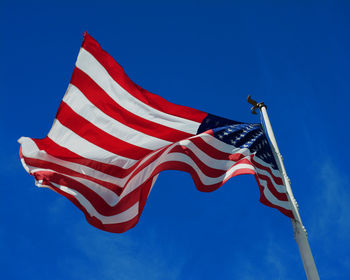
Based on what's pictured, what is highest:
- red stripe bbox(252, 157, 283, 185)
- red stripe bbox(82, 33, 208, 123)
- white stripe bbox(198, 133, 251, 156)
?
red stripe bbox(82, 33, 208, 123)

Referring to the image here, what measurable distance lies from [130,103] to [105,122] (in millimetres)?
873

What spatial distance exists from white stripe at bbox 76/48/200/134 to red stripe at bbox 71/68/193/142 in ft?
0.33

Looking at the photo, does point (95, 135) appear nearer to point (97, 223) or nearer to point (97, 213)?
point (97, 213)

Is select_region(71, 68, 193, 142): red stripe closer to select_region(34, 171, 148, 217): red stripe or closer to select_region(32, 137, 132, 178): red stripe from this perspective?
select_region(32, 137, 132, 178): red stripe

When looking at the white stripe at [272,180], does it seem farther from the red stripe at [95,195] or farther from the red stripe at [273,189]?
the red stripe at [95,195]

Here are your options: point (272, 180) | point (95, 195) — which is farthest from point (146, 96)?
point (272, 180)

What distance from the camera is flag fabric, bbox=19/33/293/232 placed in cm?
914

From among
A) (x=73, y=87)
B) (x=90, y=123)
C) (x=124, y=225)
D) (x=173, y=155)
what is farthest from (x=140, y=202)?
(x=73, y=87)

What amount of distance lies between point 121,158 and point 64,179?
1.47 m

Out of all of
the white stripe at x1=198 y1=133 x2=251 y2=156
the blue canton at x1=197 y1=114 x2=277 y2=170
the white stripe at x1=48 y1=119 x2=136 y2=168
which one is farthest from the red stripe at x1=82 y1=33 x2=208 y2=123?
the white stripe at x1=48 y1=119 x2=136 y2=168

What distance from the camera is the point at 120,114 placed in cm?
1045

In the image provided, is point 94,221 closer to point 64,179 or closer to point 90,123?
point 64,179

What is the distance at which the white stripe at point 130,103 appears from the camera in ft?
33.8

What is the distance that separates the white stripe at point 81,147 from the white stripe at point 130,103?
4.28 feet
